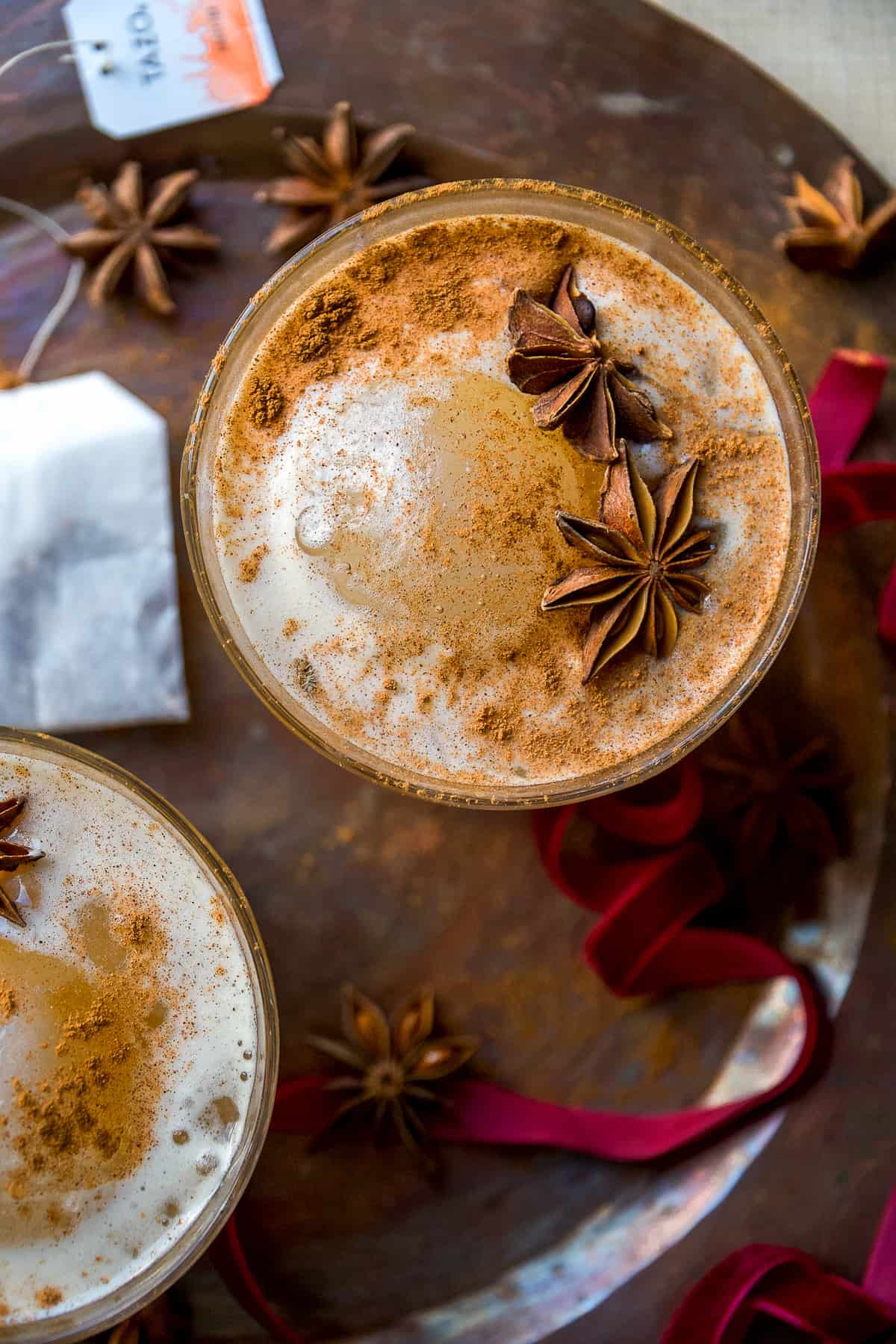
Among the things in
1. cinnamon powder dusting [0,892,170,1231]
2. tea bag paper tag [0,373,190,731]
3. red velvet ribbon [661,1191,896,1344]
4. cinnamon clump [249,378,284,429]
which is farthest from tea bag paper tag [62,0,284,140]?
red velvet ribbon [661,1191,896,1344]

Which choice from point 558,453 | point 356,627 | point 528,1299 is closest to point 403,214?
point 558,453

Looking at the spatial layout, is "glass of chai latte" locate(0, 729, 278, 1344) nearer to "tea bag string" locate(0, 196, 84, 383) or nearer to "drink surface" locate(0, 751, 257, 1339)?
"drink surface" locate(0, 751, 257, 1339)

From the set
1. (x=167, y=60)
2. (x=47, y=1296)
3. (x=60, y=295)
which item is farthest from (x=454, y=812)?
(x=167, y=60)

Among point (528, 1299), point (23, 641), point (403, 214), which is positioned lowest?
point (528, 1299)

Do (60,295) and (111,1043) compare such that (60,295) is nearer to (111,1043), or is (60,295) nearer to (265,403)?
(265,403)

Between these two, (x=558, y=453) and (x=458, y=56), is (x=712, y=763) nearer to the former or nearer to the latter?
(x=558, y=453)

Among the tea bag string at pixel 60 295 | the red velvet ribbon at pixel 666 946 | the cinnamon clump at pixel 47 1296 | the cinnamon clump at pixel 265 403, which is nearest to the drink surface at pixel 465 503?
the cinnamon clump at pixel 265 403

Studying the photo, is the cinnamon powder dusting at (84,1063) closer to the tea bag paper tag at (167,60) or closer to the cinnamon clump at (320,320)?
the cinnamon clump at (320,320)

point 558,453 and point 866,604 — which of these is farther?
point 866,604
